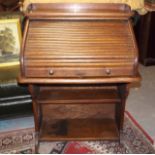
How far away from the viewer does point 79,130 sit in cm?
212

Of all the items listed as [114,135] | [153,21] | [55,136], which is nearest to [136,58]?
[114,135]

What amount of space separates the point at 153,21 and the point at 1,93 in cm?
212

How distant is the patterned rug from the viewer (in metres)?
2.04

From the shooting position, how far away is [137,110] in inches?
101

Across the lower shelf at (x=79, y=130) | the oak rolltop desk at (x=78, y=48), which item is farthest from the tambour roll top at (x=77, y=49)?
the lower shelf at (x=79, y=130)

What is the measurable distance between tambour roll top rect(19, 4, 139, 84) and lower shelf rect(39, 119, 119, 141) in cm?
61

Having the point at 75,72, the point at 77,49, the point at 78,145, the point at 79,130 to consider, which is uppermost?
the point at 77,49

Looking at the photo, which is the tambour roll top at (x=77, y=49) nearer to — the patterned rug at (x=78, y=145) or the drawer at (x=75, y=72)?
the drawer at (x=75, y=72)

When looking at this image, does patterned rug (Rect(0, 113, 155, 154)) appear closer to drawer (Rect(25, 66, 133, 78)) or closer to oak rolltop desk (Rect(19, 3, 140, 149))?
oak rolltop desk (Rect(19, 3, 140, 149))

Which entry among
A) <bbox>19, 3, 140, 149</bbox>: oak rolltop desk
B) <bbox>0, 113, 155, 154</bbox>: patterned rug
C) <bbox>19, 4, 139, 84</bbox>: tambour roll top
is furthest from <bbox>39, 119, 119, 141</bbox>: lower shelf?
<bbox>19, 4, 139, 84</bbox>: tambour roll top

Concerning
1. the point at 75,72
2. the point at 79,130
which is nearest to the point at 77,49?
the point at 75,72

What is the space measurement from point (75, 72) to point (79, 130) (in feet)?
2.21

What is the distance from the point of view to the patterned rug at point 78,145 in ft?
6.70

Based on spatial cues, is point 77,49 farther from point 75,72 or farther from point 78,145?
point 78,145
